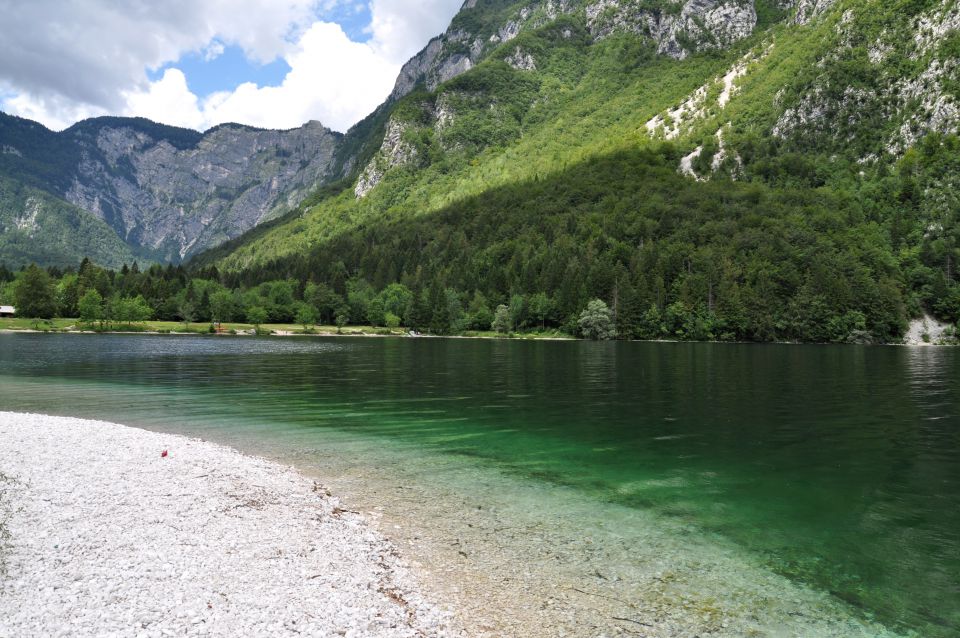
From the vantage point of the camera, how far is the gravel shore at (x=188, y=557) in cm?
859

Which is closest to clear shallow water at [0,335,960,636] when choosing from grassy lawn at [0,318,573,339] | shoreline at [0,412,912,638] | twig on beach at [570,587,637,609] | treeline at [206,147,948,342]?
shoreline at [0,412,912,638]

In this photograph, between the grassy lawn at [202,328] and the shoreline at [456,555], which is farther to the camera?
the grassy lawn at [202,328]

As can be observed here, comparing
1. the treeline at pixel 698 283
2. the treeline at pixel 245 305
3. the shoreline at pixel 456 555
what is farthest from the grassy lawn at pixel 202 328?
the shoreline at pixel 456 555

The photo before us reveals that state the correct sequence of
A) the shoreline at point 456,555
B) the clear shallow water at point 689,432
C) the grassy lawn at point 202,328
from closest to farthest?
the shoreline at point 456,555 < the clear shallow water at point 689,432 < the grassy lawn at point 202,328

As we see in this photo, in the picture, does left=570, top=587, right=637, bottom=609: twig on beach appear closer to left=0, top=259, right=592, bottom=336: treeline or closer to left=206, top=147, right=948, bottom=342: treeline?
left=0, top=259, right=592, bottom=336: treeline

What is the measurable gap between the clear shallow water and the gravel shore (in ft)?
25.8

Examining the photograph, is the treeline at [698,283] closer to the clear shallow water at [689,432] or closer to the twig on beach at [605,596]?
the clear shallow water at [689,432]

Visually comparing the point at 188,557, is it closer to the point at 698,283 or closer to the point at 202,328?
the point at 698,283

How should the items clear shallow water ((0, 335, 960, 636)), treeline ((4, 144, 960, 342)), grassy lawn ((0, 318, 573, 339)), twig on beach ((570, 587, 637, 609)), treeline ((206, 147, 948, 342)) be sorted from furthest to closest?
1. grassy lawn ((0, 318, 573, 339))
2. treeline ((4, 144, 960, 342))
3. treeline ((206, 147, 948, 342))
4. clear shallow water ((0, 335, 960, 636))
5. twig on beach ((570, 587, 637, 609))

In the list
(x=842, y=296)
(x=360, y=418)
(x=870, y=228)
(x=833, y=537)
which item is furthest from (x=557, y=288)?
(x=833, y=537)

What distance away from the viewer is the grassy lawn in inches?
5792

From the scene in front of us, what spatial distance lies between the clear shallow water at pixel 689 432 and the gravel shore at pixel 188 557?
25.8 feet

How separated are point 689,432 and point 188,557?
79.5 ft

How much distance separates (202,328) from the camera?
163 m
